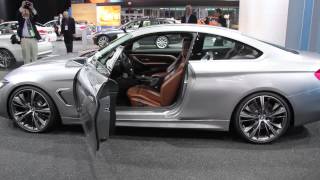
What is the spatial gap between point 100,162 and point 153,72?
198 cm

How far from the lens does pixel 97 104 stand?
2.86m

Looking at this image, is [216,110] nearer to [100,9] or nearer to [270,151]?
[270,151]

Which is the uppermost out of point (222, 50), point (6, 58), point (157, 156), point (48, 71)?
point (222, 50)

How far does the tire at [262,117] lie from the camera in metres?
4.28

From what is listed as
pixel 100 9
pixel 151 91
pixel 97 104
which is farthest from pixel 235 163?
pixel 100 9

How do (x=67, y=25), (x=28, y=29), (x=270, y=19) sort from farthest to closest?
1. (x=67, y=25)
2. (x=270, y=19)
3. (x=28, y=29)

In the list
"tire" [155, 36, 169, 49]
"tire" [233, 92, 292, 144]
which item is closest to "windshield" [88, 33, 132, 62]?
"tire" [233, 92, 292, 144]

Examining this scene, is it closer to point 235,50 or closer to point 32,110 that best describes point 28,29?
point 32,110

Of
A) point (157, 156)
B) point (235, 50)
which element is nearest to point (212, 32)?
point (235, 50)

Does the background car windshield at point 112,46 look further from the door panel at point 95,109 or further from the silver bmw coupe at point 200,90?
the door panel at point 95,109

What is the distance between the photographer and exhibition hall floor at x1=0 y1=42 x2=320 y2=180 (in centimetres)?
369

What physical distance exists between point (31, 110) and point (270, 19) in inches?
263

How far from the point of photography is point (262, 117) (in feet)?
14.3

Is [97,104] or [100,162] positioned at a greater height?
[97,104]
